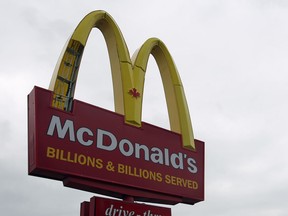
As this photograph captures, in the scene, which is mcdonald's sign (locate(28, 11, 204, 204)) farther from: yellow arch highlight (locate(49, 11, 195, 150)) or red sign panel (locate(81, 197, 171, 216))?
red sign panel (locate(81, 197, 171, 216))

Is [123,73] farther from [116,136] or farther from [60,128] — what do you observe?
[60,128]

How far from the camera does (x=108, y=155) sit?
9.48 meters

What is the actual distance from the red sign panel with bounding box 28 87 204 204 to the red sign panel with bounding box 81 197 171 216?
10.5 inches

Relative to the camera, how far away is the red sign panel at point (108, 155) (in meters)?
8.66

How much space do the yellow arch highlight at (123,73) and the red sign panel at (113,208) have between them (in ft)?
6.18

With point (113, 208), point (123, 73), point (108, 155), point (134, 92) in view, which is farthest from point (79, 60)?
point (113, 208)

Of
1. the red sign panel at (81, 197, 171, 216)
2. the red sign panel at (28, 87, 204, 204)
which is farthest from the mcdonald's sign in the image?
the red sign panel at (81, 197, 171, 216)

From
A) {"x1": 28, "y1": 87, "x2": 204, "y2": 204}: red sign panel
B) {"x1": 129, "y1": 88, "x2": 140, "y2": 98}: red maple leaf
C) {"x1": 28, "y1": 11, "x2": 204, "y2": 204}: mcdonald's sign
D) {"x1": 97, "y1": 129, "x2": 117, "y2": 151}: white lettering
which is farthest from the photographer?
{"x1": 129, "y1": 88, "x2": 140, "y2": 98}: red maple leaf

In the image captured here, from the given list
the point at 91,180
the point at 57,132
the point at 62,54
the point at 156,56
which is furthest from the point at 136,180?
the point at 156,56

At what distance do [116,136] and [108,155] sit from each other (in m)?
0.53

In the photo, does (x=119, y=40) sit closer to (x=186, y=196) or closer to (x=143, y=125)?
(x=143, y=125)

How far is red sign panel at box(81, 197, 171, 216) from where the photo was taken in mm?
8977

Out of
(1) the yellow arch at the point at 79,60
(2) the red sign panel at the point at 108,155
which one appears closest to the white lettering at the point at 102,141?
(2) the red sign panel at the point at 108,155

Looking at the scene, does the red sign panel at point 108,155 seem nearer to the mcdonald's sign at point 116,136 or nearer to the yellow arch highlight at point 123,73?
the mcdonald's sign at point 116,136
